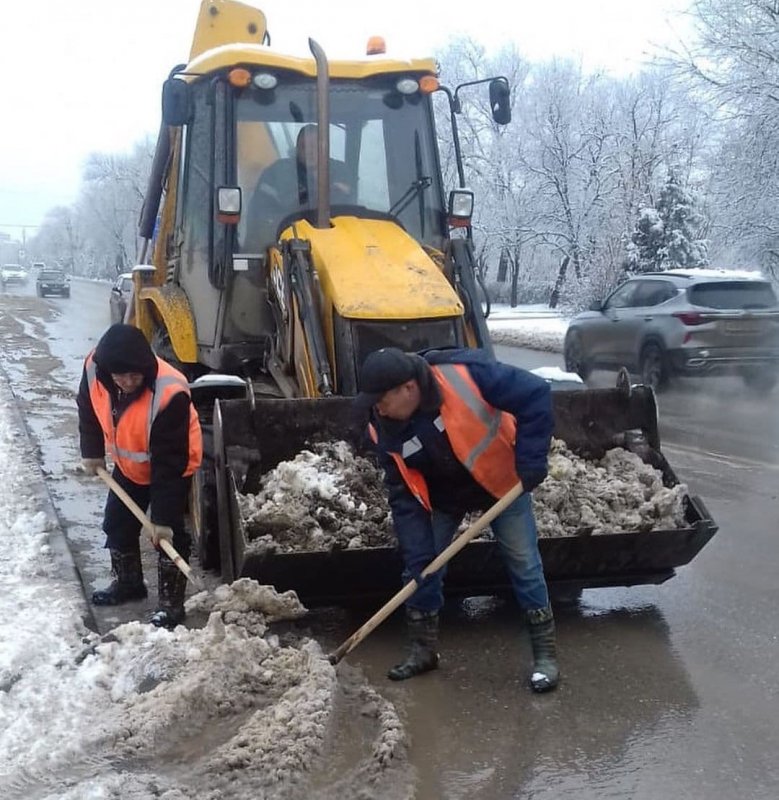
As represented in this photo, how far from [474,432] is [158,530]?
1.72m

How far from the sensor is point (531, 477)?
13.2ft

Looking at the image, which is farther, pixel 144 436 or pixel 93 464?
pixel 93 464

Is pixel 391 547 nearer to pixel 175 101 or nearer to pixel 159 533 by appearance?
pixel 159 533

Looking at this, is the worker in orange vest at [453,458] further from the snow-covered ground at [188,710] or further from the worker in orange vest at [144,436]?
the worker in orange vest at [144,436]

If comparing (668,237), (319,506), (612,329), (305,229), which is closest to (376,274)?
(305,229)

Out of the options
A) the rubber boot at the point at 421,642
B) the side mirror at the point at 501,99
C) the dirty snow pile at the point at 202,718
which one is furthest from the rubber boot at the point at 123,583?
the side mirror at the point at 501,99

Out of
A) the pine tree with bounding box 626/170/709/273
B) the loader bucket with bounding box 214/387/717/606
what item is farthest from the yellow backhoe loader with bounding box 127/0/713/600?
the pine tree with bounding box 626/170/709/273

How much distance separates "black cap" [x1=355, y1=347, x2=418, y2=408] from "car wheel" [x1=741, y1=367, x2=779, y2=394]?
10.4 meters

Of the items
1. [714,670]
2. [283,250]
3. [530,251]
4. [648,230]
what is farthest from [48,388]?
[530,251]

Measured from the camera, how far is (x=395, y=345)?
5727 millimetres

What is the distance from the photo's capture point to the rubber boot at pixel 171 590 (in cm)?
502

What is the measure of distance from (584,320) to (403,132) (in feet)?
29.7

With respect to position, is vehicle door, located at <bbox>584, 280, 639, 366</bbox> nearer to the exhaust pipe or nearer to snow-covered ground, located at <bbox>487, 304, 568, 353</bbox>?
snow-covered ground, located at <bbox>487, 304, 568, 353</bbox>

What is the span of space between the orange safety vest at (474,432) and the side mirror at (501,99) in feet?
11.1
